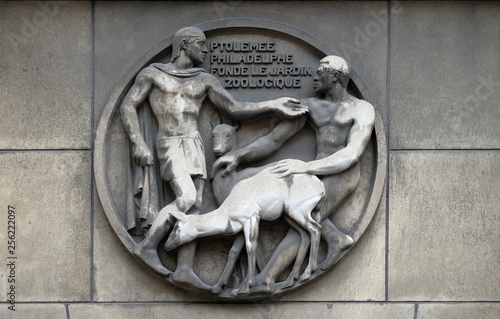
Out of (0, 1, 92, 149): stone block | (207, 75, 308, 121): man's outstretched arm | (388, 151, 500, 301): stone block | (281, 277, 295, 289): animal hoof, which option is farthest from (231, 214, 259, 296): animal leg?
(0, 1, 92, 149): stone block

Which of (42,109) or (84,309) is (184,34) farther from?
(84,309)

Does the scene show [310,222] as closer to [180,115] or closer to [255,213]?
[255,213]

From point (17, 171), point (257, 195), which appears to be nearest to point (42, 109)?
point (17, 171)

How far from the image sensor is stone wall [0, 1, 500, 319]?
37.1ft

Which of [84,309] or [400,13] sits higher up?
[400,13]

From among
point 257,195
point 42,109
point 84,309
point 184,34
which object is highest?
point 184,34

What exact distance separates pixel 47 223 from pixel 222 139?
7.60 feet

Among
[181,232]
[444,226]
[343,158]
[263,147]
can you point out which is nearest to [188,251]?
[181,232]

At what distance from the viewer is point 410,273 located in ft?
37.2

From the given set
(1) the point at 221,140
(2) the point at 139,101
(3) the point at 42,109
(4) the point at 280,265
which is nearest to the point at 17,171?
(3) the point at 42,109

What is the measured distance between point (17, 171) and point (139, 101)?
1707mm

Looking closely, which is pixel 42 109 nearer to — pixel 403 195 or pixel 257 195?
pixel 257 195

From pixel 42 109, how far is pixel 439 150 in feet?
15.7

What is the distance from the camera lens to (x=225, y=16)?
11.6 metres
